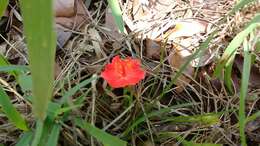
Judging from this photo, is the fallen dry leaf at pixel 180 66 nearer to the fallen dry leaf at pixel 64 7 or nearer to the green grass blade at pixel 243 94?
the green grass blade at pixel 243 94

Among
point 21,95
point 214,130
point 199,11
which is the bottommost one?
point 214,130

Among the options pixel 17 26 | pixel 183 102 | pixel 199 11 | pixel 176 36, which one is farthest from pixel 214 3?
pixel 17 26

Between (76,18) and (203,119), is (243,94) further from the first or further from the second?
(76,18)

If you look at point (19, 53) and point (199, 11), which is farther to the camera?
point (199, 11)

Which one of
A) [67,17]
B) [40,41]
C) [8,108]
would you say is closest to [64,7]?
[67,17]

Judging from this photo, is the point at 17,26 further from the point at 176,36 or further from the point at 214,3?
the point at 214,3

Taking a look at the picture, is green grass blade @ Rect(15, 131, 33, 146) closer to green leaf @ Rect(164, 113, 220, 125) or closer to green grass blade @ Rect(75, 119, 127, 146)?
green grass blade @ Rect(75, 119, 127, 146)

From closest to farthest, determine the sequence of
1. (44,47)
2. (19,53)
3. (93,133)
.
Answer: (44,47), (93,133), (19,53)
